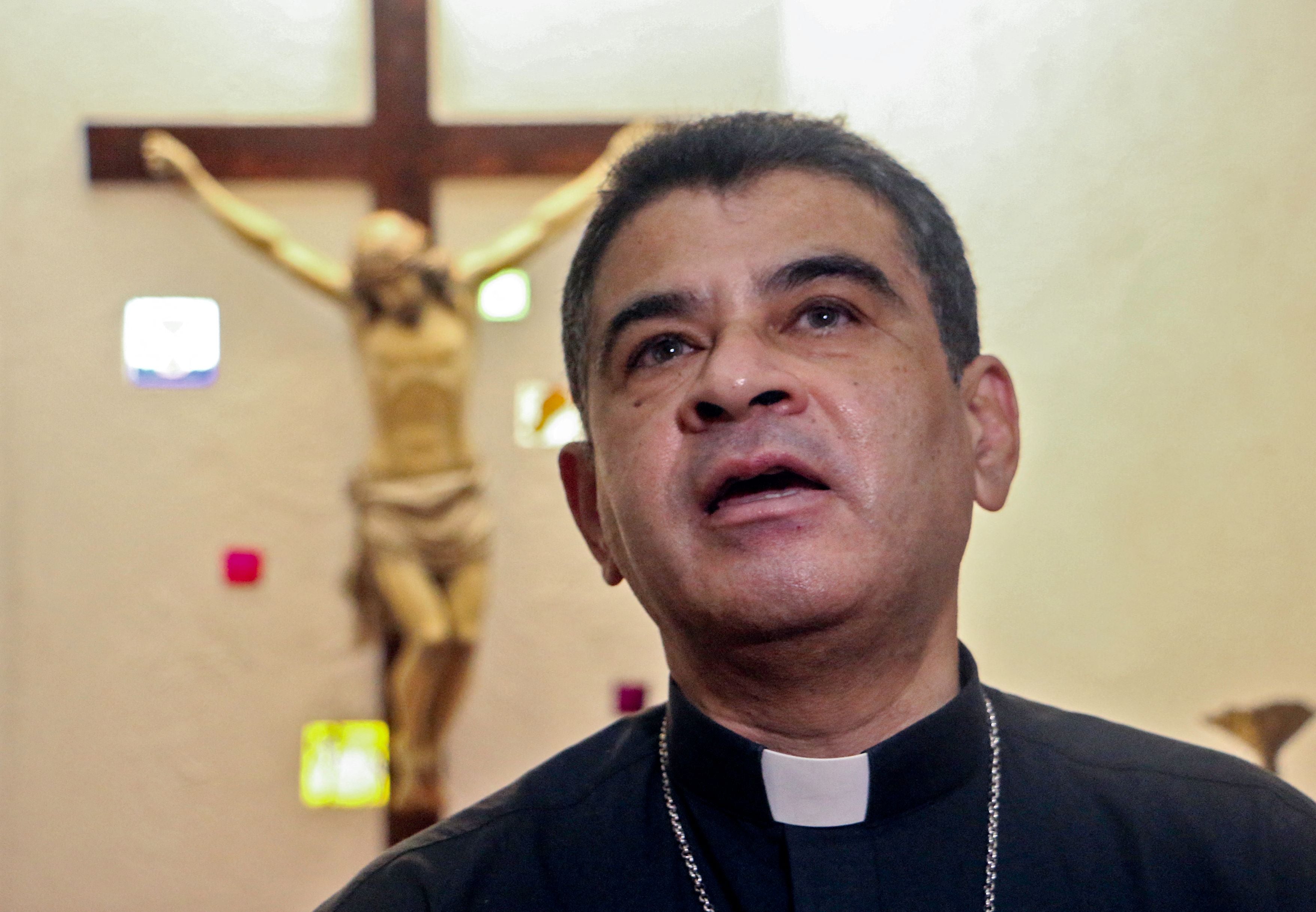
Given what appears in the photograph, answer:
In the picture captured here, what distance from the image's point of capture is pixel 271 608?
548 centimetres

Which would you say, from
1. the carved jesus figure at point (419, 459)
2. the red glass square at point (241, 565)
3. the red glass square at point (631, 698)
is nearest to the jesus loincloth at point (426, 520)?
the carved jesus figure at point (419, 459)

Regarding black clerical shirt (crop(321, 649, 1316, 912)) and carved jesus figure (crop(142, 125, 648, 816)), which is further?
carved jesus figure (crop(142, 125, 648, 816))

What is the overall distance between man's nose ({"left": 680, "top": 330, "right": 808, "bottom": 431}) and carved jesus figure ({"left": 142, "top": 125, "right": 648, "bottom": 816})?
3323 mm

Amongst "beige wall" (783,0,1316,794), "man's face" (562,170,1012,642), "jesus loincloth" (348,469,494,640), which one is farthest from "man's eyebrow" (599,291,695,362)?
"jesus loincloth" (348,469,494,640)

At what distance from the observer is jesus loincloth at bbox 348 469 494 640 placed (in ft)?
15.3

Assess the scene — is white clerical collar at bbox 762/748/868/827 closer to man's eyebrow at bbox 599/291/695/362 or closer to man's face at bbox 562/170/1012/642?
man's face at bbox 562/170/1012/642

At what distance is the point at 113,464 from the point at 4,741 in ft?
4.05

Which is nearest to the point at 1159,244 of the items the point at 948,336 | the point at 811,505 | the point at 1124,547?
the point at 1124,547

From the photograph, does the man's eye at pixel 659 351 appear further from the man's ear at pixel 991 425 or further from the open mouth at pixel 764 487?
the man's ear at pixel 991 425

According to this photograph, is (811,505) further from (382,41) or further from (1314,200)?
(382,41)

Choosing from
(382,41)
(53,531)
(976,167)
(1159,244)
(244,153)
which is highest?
(382,41)

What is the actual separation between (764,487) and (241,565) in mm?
4498

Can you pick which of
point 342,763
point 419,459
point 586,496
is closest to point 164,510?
point 342,763

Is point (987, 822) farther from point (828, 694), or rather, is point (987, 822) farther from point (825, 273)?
point (825, 273)
